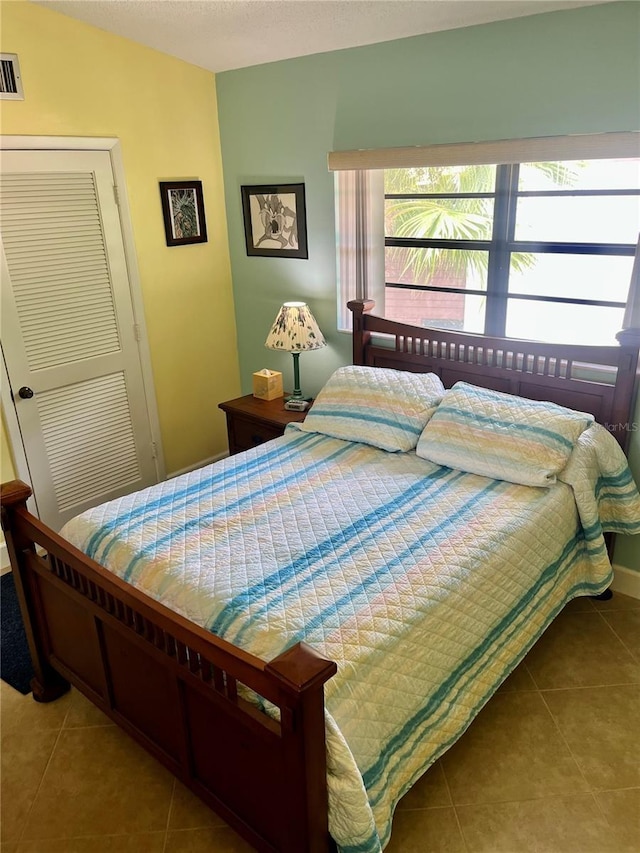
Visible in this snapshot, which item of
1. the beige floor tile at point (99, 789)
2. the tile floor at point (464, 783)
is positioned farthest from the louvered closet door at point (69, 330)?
the beige floor tile at point (99, 789)

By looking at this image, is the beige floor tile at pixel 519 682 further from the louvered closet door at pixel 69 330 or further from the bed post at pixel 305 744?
the louvered closet door at pixel 69 330

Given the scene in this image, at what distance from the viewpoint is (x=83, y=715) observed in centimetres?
240

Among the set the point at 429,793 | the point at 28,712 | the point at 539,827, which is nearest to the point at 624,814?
the point at 539,827

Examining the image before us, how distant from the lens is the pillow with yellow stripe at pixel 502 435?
2.50 meters

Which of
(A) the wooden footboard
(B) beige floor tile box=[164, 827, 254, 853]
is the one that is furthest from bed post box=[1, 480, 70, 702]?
(B) beige floor tile box=[164, 827, 254, 853]

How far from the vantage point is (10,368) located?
10.2ft

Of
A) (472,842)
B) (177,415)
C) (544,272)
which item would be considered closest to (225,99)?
(177,415)

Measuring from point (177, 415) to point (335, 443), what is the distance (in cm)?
142

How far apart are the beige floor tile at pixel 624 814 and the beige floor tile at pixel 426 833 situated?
1.53 ft

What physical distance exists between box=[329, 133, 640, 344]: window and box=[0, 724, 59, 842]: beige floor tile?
255cm

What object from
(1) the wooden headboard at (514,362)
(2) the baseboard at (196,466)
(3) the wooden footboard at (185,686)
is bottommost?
(2) the baseboard at (196,466)

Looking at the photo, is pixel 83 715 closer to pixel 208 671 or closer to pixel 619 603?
pixel 208 671

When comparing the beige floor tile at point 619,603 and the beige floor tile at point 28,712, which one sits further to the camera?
the beige floor tile at point 619,603

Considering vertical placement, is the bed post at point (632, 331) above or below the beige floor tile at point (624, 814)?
above
